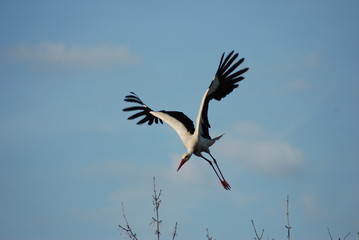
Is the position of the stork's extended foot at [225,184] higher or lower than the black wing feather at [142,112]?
lower

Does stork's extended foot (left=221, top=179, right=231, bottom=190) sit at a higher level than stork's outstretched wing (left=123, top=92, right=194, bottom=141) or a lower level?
lower

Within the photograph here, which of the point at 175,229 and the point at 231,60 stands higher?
the point at 231,60

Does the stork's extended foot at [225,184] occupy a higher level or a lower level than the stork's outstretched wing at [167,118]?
lower

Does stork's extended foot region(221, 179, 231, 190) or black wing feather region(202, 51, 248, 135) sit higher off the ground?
black wing feather region(202, 51, 248, 135)

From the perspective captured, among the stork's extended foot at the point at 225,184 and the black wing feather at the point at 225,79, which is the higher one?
the black wing feather at the point at 225,79

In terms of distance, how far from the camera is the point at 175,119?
11.2m

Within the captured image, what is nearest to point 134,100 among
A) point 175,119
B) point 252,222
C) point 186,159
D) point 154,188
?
point 175,119

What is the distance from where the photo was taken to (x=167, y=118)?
36.8 feet

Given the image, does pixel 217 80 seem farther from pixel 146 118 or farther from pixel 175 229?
pixel 175 229

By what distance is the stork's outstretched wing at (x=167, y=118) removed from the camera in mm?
10922

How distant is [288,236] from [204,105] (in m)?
4.99

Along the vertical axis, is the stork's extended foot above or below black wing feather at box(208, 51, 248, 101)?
below

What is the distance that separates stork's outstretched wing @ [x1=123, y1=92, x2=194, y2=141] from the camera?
10.9 m

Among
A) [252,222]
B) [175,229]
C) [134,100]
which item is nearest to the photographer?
[252,222]
